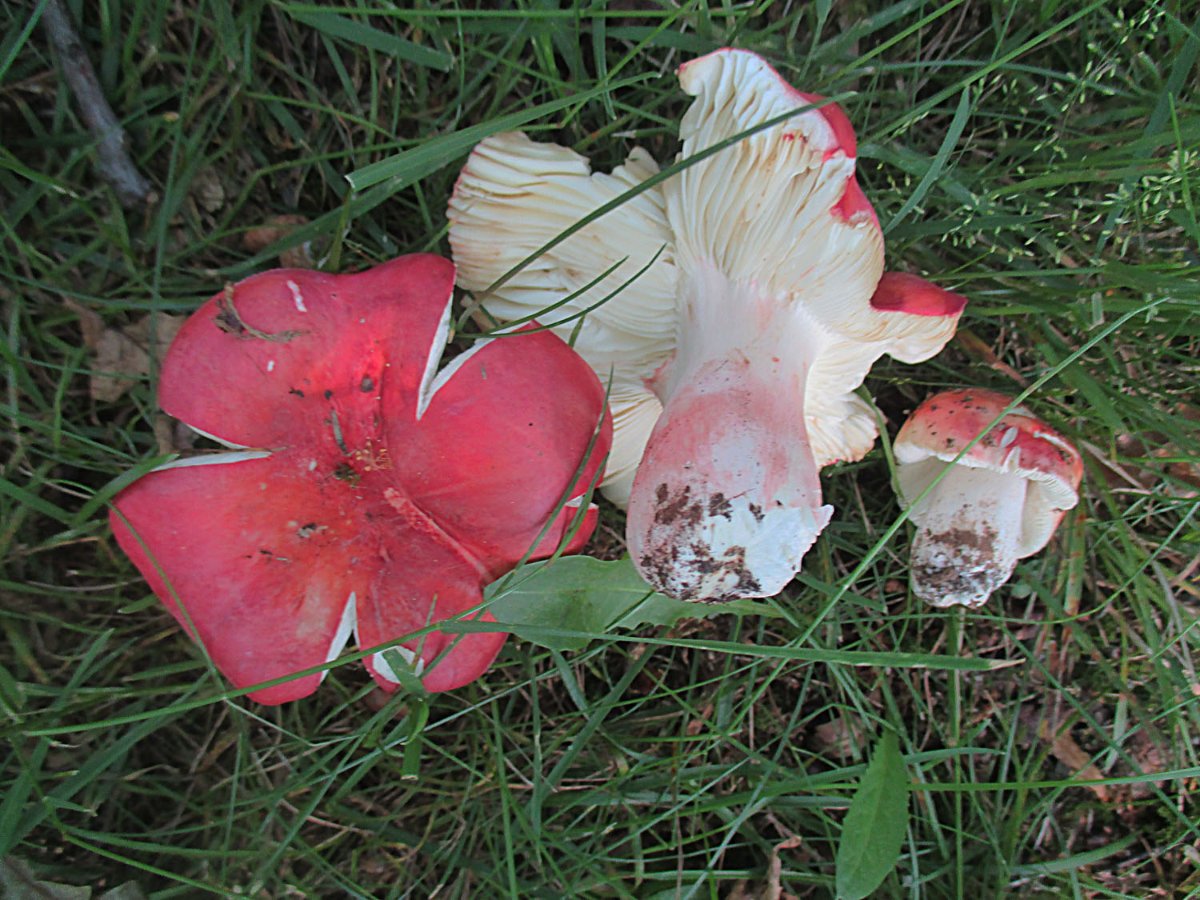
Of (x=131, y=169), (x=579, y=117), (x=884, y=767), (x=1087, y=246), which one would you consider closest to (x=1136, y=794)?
(x=884, y=767)

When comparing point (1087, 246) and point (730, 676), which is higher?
point (1087, 246)

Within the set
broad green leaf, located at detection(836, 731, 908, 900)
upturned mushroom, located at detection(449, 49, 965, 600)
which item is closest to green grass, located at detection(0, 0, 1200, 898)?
broad green leaf, located at detection(836, 731, 908, 900)

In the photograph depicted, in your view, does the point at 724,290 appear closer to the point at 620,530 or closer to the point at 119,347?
the point at 620,530

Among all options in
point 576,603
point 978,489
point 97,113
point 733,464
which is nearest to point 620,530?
point 576,603

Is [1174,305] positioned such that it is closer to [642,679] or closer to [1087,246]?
[1087,246]

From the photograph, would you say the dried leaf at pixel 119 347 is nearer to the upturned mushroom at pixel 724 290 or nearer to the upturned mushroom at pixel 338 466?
the upturned mushroom at pixel 338 466

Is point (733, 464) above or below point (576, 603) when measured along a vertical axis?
above

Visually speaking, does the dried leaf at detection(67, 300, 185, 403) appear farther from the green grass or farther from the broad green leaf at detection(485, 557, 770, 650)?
the broad green leaf at detection(485, 557, 770, 650)
